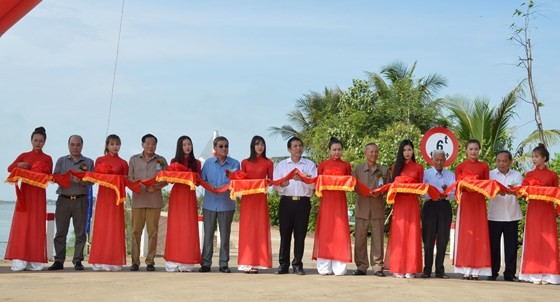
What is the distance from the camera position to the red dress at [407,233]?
458 inches

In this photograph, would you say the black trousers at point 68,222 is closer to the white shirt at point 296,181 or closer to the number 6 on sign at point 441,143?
the white shirt at point 296,181

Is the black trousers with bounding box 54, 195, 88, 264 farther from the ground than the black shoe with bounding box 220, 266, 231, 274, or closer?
farther from the ground

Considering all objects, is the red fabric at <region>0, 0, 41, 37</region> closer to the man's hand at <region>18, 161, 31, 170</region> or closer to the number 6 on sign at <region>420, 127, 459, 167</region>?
the man's hand at <region>18, 161, 31, 170</region>

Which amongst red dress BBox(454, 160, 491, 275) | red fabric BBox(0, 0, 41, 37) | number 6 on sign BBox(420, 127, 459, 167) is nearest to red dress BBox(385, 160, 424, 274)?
red dress BBox(454, 160, 491, 275)

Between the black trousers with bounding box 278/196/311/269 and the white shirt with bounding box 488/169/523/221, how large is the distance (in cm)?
256

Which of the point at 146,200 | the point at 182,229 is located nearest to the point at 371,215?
the point at 182,229

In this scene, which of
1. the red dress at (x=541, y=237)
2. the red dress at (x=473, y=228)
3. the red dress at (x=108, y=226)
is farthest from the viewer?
the red dress at (x=108, y=226)

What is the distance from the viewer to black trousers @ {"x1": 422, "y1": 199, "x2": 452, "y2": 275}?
11.9 m

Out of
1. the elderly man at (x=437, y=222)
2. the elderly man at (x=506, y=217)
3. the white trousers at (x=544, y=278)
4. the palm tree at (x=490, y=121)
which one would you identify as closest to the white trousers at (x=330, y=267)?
the elderly man at (x=437, y=222)

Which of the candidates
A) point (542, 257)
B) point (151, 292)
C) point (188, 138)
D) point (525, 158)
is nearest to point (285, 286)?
point (151, 292)

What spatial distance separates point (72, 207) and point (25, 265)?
3.29ft

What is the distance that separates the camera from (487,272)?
11.7m

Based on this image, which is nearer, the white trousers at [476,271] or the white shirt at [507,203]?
the white trousers at [476,271]

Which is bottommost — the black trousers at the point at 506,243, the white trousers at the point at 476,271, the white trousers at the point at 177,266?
the white trousers at the point at 177,266
